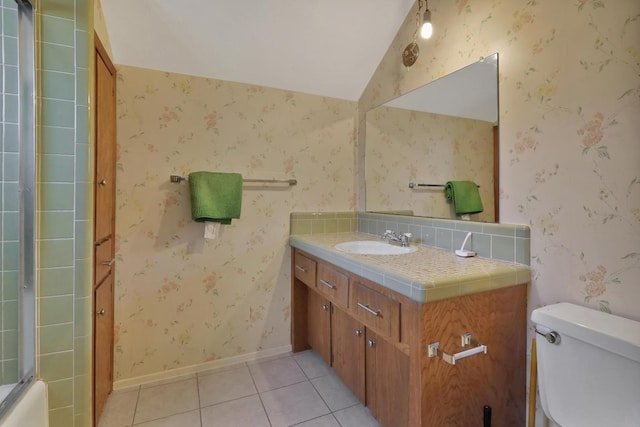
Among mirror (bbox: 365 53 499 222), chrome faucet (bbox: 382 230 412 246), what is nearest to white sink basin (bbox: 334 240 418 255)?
chrome faucet (bbox: 382 230 412 246)

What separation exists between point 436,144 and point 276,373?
1681mm

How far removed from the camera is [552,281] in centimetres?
111

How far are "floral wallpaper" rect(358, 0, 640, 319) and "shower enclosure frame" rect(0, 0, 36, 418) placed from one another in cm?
180

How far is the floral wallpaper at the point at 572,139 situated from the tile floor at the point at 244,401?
111cm

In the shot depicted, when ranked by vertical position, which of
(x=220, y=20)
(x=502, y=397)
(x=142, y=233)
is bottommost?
(x=502, y=397)

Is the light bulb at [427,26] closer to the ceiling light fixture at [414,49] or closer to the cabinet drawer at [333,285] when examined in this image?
the ceiling light fixture at [414,49]

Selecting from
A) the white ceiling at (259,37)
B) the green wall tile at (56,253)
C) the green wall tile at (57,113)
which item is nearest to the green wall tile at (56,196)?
the green wall tile at (56,253)

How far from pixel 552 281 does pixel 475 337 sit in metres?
0.37

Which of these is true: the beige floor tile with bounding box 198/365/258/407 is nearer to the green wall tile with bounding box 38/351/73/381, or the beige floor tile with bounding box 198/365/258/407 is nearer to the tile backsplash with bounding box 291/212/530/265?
the green wall tile with bounding box 38/351/73/381

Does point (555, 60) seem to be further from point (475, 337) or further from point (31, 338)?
point (31, 338)

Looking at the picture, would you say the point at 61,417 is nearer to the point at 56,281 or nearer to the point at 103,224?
the point at 56,281

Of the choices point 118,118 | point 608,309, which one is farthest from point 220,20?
point 608,309

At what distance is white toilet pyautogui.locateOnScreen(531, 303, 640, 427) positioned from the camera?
0.80 m

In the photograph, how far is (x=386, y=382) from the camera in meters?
1.33
